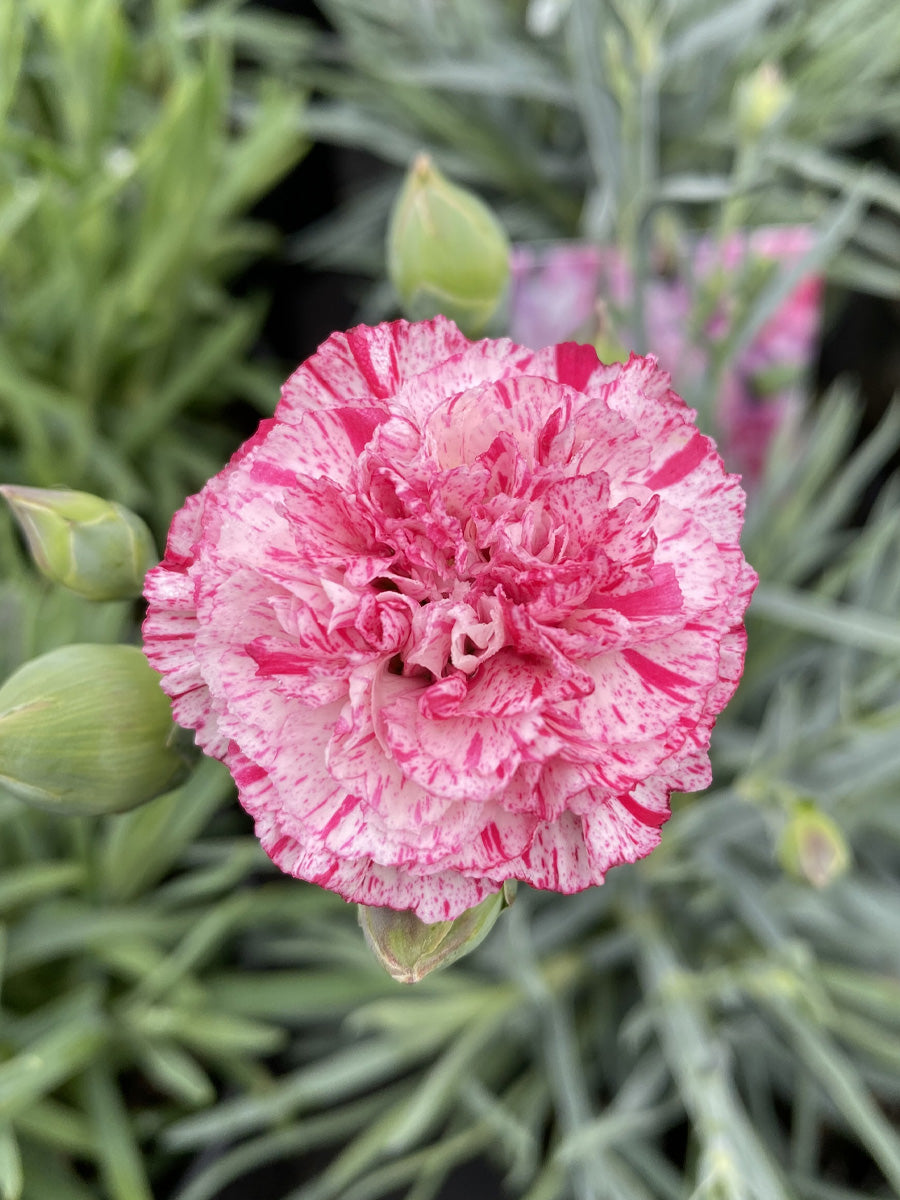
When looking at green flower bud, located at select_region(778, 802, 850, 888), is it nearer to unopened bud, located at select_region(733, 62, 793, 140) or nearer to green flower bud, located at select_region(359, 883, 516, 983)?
green flower bud, located at select_region(359, 883, 516, 983)

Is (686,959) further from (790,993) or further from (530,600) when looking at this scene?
(530,600)

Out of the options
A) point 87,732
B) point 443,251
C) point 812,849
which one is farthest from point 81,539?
point 812,849

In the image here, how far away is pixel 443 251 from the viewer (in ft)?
1.33

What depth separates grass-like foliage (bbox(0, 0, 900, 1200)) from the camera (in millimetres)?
554

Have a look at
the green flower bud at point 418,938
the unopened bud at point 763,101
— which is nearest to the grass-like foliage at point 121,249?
the unopened bud at point 763,101

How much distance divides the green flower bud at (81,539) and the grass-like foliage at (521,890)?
0.25 m

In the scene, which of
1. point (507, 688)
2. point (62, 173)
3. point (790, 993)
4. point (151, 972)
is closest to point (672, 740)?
point (507, 688)

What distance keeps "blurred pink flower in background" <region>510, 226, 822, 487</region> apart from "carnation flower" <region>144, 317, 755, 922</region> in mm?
288

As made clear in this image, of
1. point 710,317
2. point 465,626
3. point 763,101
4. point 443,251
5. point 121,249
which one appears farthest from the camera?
point 121,249

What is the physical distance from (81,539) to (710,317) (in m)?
0.44

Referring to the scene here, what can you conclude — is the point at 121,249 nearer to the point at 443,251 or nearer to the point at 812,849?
the point at 443,251

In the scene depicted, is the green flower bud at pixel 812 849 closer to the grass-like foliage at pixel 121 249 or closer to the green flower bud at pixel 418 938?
the green flower bud at pixel 418 938

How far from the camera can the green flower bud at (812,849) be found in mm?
433

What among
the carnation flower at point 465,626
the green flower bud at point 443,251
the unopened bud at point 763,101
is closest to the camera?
the carnation flower at point 465,626
